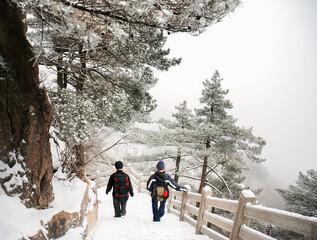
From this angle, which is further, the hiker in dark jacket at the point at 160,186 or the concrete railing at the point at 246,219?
the hiker in dark jacket at the point at 160,186

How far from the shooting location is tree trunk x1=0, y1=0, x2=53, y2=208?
2549mm

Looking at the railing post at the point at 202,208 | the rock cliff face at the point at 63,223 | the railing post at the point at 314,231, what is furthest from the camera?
the railing post at the point at 202,208

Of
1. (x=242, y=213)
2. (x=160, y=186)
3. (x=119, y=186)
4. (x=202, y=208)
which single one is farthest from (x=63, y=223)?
(x=242, y=213)

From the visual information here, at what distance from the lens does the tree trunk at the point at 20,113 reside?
8.36 feet

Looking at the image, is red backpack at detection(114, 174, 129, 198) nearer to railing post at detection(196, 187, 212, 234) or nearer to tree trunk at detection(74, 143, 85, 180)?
tree trunk at detection(74, 143, 85, 180)

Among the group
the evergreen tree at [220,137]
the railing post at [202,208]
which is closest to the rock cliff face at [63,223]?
the railing post at [202,208]

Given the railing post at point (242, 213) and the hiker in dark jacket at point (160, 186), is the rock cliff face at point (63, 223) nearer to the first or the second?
the hiker in dark jacket at point (160, 186)

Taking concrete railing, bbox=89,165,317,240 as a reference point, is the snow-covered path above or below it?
below

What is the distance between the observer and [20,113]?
280cm

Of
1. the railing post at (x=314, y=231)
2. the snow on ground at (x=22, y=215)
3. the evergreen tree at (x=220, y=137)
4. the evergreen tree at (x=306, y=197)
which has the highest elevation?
the evergreen tree at (x=220, y=137)

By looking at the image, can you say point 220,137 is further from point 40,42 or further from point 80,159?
point 40,42

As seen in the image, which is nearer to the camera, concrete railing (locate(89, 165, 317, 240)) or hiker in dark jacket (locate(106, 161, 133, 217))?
concrete railing (locate(89, 165, 317, 240))

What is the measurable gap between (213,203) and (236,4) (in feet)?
11.9

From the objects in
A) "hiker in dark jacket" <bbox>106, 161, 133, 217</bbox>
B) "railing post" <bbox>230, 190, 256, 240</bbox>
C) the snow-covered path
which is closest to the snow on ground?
the snow-covered path
